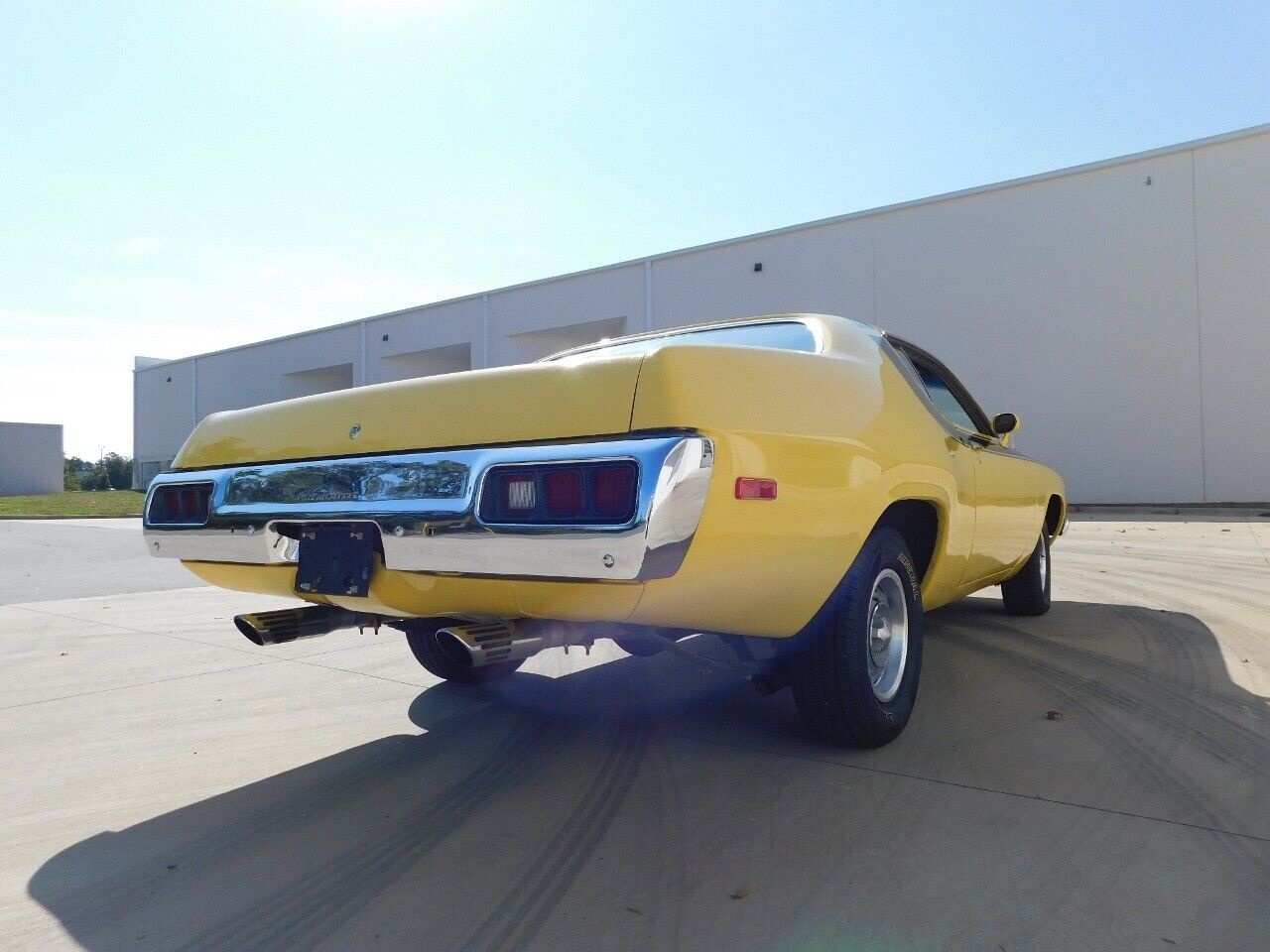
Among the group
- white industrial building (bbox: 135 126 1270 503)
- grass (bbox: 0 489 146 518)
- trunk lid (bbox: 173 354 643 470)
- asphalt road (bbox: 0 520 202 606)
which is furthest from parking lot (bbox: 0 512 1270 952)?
grass (bbox: 0 489 146 518)

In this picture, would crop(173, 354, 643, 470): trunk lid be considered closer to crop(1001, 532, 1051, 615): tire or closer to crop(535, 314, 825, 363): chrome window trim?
crop(535, 314, 825, 363): chrome window trim

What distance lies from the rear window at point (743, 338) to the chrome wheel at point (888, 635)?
2.71 ft

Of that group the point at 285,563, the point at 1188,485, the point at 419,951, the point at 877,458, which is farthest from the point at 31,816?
the point at 1188,485

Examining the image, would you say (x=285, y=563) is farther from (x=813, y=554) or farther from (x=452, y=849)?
(x=813, y=554)

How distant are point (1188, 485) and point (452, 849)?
747 inches

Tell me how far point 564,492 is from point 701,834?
939 mm

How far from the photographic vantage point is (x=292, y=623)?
284cm

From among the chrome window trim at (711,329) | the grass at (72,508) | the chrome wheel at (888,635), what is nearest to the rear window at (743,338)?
the chrome window trim at (711,329)

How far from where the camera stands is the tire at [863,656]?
8.80ft

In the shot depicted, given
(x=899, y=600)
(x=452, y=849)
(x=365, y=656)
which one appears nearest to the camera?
(x=452, y=849)

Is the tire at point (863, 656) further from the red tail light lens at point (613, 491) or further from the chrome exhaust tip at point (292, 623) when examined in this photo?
the chrome exhaust tip at point (292, 623)

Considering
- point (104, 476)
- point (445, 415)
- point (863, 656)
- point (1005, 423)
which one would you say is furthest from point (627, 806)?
point (104, 476)

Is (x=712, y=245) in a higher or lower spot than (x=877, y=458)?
higher

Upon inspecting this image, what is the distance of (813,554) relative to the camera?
243 cm
